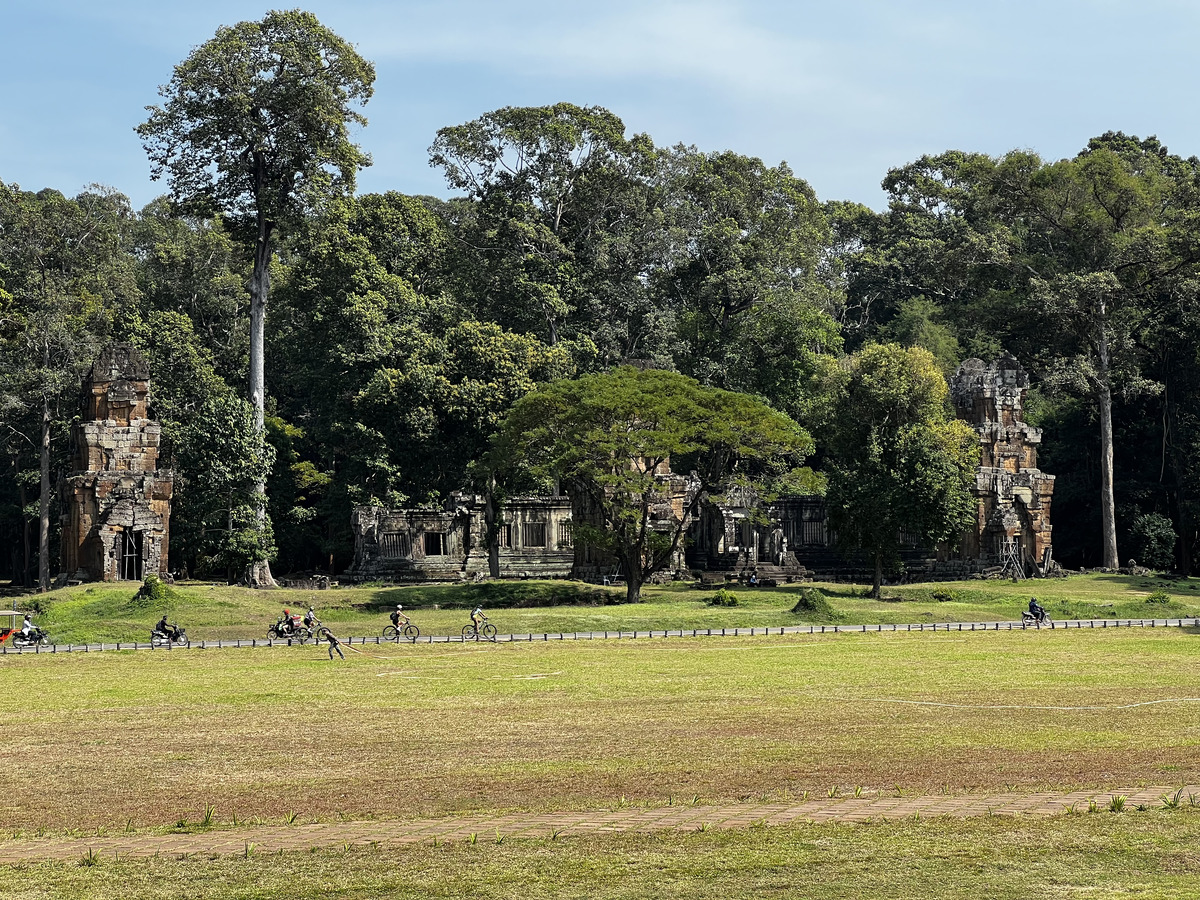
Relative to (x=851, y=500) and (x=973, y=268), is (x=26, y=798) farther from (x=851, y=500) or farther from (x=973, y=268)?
(x=973, y=268)

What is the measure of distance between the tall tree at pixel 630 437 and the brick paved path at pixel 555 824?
3693cm

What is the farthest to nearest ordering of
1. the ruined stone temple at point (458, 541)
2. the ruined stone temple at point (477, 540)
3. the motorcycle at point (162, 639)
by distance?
the ruined stone temple at point (458, 541)
the ruined stone temple at point (477, 540)
the motorcycle at point (162, 639)

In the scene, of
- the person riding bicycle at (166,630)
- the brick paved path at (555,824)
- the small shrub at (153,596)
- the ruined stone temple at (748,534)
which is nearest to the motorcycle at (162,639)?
the person riding bicycle at (166,630)

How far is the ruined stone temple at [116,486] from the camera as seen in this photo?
62.4 metres

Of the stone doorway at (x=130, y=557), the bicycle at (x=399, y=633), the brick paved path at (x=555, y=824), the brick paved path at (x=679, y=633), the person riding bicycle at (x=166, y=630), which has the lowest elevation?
the brick paved path at (x=555, y=824)

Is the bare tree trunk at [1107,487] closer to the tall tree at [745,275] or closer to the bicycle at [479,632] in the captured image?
the tall tree at [745,275]

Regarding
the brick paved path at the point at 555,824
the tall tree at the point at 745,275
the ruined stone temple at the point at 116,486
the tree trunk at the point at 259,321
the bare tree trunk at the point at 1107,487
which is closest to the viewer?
the brick paved path at the point at 555,824

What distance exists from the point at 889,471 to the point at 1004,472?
45.7 ft

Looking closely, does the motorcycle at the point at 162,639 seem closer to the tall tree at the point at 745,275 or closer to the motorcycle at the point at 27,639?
the motorcycle at the point at 27,639

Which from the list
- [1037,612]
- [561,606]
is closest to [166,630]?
[561,606]

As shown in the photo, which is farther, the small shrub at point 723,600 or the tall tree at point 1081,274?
the tall tree at point 1081,274

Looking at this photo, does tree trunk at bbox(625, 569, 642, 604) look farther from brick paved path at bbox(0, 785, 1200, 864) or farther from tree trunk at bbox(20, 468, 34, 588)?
brick paved path at bbox(0, 785, 1200, 864)

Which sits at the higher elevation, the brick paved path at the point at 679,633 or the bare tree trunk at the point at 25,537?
the bare tree trunk at the point at 25,537

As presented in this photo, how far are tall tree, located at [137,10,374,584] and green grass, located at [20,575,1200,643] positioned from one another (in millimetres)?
10870
